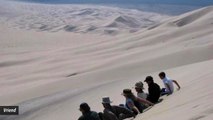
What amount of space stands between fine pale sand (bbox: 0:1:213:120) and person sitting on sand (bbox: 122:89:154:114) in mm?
280

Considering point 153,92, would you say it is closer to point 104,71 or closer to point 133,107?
point 133,107

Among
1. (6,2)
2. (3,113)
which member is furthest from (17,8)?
(3,113)

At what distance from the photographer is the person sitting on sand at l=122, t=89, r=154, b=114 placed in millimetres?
10363

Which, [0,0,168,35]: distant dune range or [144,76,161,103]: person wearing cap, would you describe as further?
[0,0,168,35]: distant dune range

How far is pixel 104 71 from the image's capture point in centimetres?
2677

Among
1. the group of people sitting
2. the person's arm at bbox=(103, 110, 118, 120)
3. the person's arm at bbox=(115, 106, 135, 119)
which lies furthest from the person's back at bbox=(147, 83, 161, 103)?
the person's arm at bbox=(103, 110, 118, 120)

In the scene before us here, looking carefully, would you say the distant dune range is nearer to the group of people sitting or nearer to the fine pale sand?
the fine pale sand

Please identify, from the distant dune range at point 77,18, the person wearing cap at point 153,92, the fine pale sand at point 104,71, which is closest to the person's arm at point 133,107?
the fine pale sand at point 104,71

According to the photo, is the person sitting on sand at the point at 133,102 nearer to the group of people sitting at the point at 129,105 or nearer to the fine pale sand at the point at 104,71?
the group of people sitting at the point at 129,105

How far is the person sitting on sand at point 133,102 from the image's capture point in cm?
1036

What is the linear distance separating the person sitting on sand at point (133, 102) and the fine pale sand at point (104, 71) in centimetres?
28

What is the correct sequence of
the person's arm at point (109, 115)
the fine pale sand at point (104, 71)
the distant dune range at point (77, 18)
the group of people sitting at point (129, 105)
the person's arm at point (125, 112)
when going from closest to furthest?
1. the group of people sitting at point (129, 105)
2. the person's arm at point (109, 115)
3. the person's arm at point (125, 112)
4. the fine pale sand at point (104, 71)
5. the distant dune range at point (77, 18)

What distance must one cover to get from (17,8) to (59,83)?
258 ft

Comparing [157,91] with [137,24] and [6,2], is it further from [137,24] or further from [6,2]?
[6,2]
